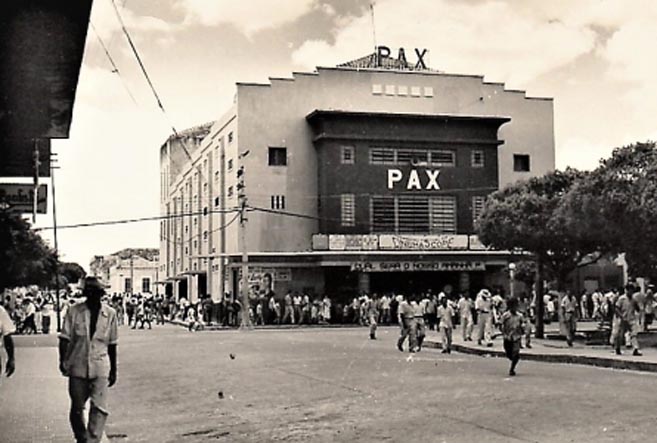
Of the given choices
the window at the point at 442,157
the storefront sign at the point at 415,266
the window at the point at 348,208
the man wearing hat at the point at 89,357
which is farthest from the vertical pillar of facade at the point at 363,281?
the man wearing hat at the point at 89,357

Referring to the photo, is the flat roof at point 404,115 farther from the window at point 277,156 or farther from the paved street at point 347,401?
the paved street at point 347,401

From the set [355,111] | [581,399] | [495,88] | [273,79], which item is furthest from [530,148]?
[581,399]

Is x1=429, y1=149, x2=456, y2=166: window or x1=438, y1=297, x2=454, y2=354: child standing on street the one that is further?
x1=429, y1=149, x2=456, y2=166: window

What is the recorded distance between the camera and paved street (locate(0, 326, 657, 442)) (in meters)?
10.8

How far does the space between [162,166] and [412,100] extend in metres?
34.7

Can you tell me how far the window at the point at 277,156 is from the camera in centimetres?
4922

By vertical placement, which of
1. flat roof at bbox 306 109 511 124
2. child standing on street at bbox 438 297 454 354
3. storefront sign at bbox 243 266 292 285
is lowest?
child standing on street at bbox 438 297 454 354

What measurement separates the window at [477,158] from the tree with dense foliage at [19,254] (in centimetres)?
2137

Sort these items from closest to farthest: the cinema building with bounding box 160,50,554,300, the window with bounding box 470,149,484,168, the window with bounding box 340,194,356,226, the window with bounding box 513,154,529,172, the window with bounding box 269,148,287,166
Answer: the cinema building with bounding box 160,50,554,300, the window with bounding box 340,194,356,226, the window with bounding box 269,148,287,166, the window with bounding box 470,149,484,168, the window with bounding box 513,154,529,172

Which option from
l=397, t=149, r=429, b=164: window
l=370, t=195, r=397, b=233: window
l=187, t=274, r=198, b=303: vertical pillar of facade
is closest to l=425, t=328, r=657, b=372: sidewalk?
l=370, t=195, r=397, b=233: window

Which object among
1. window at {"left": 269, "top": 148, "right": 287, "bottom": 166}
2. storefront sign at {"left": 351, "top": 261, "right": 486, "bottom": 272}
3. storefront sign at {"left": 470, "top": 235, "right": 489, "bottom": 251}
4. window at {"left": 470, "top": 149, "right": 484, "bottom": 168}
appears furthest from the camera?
window at {"left": 470, "top": 149, "right": 484, "bottom": 168}

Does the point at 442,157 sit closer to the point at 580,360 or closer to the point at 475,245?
the point at 475,245

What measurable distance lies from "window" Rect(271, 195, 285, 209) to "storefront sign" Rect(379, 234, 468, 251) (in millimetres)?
5149

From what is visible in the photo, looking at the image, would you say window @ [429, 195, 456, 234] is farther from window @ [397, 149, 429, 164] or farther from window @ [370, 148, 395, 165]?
window @ [370, 148, 395, 165]
